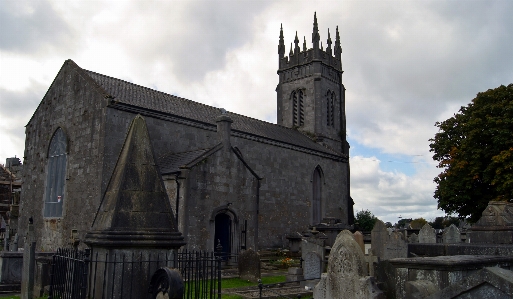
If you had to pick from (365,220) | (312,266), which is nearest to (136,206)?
(312,266)

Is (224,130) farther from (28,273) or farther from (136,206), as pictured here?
(136,206)

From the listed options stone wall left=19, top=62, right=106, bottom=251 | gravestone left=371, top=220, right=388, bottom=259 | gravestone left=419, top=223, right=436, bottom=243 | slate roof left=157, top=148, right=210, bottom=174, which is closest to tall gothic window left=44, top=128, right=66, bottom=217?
stone wall left=19, top=62, right=106, bottom=251

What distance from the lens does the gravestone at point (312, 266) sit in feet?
50.1

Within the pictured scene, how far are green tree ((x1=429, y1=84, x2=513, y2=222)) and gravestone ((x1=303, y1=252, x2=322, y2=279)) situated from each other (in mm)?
15473

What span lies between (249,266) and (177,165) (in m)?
6.13

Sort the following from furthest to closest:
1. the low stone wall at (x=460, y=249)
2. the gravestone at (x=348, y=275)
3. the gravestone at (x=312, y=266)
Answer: the gravestone at (x=312, y=266) < the low stone wall at (x=460, y=249) < the gravestone at (x=348, y=275)

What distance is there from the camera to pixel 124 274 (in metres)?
7.10

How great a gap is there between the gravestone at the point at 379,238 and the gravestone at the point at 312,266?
9.42 feet

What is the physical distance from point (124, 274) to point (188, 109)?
19.1 meters

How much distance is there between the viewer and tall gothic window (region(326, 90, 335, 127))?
39.7 meters

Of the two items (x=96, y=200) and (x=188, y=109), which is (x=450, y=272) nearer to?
(x=96, y=200)

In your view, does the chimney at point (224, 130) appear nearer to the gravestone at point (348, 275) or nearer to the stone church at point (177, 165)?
the stone church at point (177, 165)

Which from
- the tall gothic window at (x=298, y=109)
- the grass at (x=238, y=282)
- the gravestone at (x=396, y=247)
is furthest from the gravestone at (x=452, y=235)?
the tall gothic window at (x=298, y=109)

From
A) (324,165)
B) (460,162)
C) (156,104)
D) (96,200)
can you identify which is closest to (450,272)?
(96,200)
